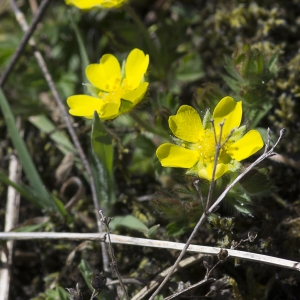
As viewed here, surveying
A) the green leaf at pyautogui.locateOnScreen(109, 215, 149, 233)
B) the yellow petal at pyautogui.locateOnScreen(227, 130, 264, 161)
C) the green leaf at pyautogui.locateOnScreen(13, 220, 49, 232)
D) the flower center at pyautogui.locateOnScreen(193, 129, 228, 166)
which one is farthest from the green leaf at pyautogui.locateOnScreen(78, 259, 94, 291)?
the yellow petal at pyautogui.locateOnScreen(227, 130, 264, 161)

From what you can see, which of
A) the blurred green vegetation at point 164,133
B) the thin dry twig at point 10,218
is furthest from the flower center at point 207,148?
the thin dry twig at point 10,218

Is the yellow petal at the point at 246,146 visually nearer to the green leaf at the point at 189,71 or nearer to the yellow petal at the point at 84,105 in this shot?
the yellow petal at the point at 84,105

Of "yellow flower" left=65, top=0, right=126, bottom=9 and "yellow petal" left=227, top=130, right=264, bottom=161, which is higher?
"yellow flower" left=65, top=0, right=126, bottom=9

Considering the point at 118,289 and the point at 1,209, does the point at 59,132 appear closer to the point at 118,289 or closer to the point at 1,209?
the point at 1,209

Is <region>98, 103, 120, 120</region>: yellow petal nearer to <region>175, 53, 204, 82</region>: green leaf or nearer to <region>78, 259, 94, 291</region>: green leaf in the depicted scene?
<region>78, 259, 94, 291</region>: green leaf

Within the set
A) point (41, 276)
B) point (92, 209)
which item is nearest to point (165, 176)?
point (92, 209)

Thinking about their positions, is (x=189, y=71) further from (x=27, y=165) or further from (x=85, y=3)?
(x=27, y=165)

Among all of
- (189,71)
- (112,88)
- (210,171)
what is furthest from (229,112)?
(189,71)
